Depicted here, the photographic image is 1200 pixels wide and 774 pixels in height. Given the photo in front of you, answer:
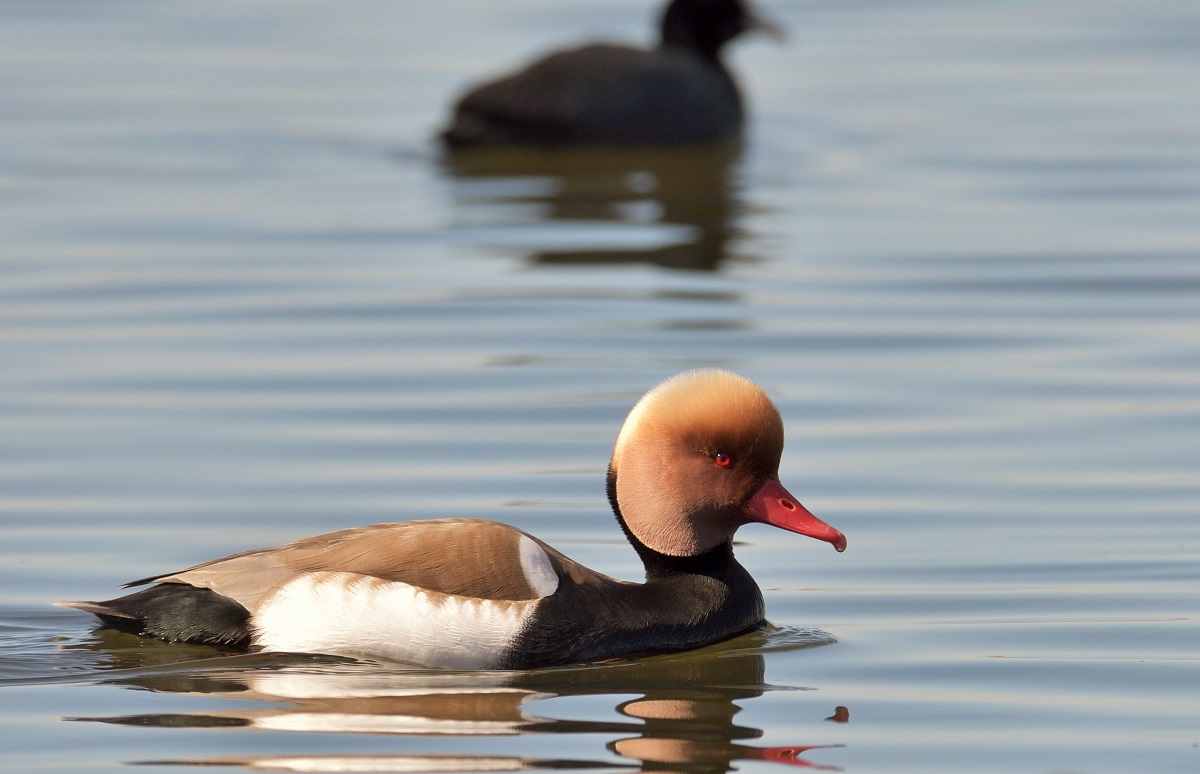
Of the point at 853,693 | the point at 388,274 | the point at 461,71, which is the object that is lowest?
the point at 853,693

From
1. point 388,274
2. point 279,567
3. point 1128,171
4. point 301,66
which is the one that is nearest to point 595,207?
point 388,274

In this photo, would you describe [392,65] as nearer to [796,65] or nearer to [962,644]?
[796,65]

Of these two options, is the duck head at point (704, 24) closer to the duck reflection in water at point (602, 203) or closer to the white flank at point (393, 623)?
the duck reflection in water at point (602, 203)

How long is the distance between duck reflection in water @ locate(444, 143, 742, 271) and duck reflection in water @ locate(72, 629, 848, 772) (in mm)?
6677

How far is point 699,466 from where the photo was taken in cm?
652

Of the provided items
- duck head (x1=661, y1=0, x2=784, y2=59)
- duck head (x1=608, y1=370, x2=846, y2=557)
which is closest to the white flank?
duck head (x1=608, y1=370, x2=846, y2=557)

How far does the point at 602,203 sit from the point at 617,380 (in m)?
4.61

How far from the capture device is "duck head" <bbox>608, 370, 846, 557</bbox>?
21.3ft

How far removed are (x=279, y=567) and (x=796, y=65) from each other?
16.0 meters

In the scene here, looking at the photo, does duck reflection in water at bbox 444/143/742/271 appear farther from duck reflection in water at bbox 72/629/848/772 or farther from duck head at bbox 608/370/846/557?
duck reflection in water at bbox 72/629/848/772

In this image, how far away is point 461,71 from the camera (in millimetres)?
19688

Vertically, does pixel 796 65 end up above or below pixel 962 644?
above

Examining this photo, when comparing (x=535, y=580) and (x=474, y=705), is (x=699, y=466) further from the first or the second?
(x=474, y=705)

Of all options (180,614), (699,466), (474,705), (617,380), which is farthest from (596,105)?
(474,705)
